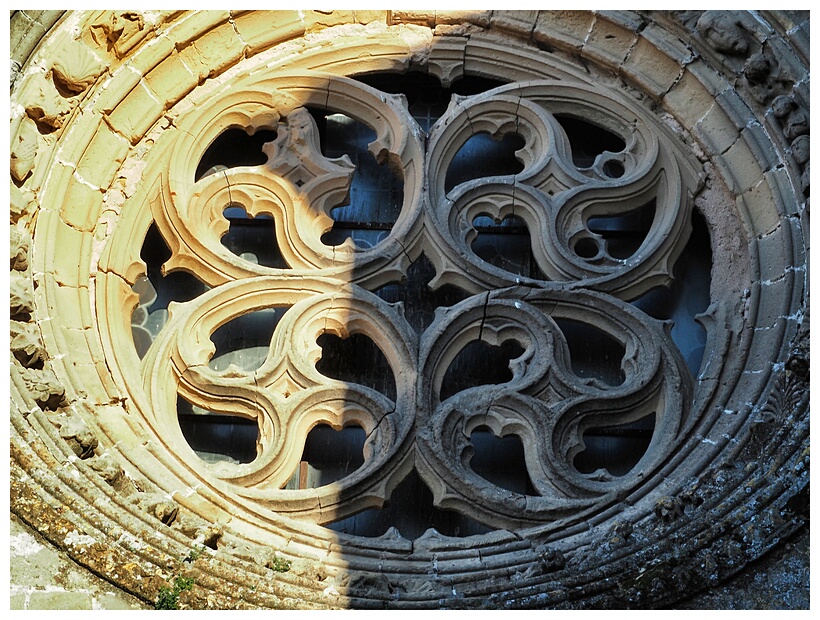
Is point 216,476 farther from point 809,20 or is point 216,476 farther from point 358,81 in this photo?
point 809,20

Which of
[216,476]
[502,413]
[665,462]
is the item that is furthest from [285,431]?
[665,462]

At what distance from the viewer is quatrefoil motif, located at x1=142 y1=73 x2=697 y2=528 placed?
6703 millimetres

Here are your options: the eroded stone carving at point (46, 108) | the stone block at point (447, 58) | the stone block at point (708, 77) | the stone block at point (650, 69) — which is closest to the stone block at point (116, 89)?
the eroded stone carving at point (46, 108)

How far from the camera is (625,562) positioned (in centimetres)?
590

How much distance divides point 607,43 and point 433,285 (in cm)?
174

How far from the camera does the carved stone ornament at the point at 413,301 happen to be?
20.0ft

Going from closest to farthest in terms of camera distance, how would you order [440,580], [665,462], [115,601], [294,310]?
[115,601] → [440,580] → [665,462] → [294,310]

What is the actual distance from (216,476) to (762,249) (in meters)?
2.85

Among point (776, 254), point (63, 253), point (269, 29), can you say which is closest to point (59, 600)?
point (63, 253)

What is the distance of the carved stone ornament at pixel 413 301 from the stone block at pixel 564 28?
0.02 meters

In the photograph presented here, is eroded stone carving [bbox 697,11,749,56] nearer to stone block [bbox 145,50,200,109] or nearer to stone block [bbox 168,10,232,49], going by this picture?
stone block [bbox 168,10,232,49]

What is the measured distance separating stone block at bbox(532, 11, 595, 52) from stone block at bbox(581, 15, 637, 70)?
4 centimetres

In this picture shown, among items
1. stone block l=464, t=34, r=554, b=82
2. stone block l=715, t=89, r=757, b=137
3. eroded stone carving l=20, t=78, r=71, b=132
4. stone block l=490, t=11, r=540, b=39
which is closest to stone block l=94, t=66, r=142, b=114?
eroded stone carving l=20, t=78, r=71, b=132

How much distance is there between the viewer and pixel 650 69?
25.6 ft
